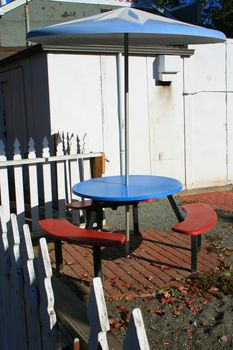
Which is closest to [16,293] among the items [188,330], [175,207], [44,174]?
[188,330]

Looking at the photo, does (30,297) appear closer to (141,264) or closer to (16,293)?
(16,293)

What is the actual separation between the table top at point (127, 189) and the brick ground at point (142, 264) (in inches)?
31.8

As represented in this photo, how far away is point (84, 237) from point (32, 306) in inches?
63.8

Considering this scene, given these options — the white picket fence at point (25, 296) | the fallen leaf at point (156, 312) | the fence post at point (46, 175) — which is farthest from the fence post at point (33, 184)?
the white picket fence at point (25, 296)

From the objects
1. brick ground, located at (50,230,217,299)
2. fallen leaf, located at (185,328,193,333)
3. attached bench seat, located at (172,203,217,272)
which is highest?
attached bench seat, located at (172,203,217,272)

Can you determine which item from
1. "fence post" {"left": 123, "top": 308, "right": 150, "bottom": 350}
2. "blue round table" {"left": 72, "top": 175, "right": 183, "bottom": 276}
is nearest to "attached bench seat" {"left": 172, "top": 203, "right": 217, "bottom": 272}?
"blue round table" {"left": 72, "top": 175, "right": 183, "bottom": 276}

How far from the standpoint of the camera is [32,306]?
7.63ft

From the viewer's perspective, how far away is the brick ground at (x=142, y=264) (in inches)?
168

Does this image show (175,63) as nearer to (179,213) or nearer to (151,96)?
(151,96)

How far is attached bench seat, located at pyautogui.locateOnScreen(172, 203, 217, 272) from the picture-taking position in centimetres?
420

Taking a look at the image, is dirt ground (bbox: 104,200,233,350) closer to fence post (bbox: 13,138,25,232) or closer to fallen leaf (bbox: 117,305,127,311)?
fallen leaf (bbox: 117,305,127,311)

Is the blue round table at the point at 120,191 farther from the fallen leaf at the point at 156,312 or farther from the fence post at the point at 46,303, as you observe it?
the fence post at the point at 46,303

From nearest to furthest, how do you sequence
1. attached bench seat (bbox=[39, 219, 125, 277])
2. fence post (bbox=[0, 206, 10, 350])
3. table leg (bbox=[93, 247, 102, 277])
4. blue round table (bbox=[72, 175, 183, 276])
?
1. fence post (bbox=[0, 206, 10, 350])
2. attached bench seat (bbox=[39, 219, 125, 277])
3. table leg (bbox=[93, 247, 102, 277])
4. blue round table (bbox=[72, 175, 183, 276])

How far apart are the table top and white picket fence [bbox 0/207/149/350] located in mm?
1649
